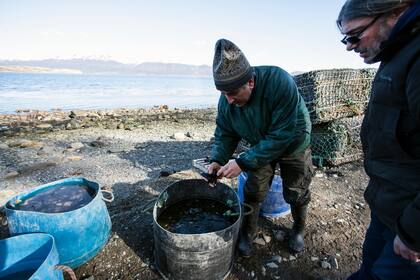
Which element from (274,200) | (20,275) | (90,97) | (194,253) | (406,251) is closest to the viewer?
(406,251)

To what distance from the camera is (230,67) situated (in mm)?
2377

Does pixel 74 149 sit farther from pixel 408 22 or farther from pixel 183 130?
pixel 408 22

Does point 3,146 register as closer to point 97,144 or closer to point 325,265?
point 97,144

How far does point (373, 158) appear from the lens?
1.67 meters

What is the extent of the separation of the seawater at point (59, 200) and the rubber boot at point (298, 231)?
2426mm

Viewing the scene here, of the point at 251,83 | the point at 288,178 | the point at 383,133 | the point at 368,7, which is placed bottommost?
the point at 288,178

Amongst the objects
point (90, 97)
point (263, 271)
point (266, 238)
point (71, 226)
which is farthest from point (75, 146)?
point (90, 97)

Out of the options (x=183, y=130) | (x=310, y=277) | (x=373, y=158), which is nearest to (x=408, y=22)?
(x=373, y=158)

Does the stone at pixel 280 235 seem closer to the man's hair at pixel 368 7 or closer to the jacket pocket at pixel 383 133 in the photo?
the jacket pocket at pixel 383 133

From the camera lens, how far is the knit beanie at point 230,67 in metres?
2.37

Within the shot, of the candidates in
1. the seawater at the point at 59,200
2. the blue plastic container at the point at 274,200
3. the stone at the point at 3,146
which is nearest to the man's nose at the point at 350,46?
the blue plastic container at the point at 274,200

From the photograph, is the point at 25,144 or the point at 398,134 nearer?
the point at 398,134

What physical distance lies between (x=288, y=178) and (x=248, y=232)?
2.72 ft

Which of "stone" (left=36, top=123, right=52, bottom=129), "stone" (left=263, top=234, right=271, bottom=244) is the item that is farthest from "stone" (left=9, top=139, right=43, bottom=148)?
"stone" (left=263, top=234, right=271, bottom=244)
